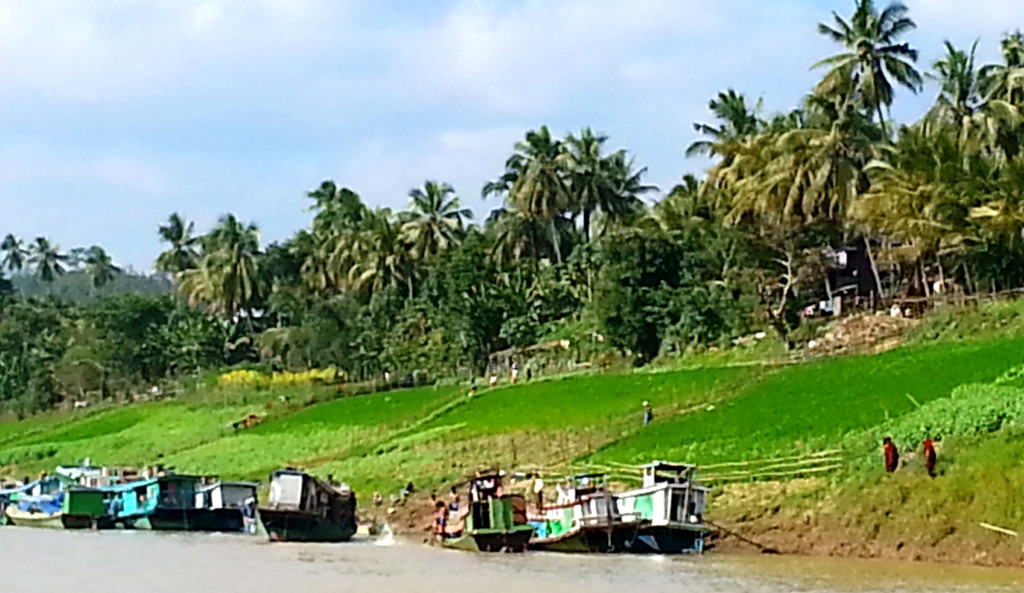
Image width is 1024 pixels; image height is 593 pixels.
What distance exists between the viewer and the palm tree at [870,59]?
258 feet

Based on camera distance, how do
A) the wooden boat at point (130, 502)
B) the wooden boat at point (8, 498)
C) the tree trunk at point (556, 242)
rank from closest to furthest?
the wooden boat at point (130, 502) < the wooden boat at point (8, 498) < the tree trunk at point (556, 242)

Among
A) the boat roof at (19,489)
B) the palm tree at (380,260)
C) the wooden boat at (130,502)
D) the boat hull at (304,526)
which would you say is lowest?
the boat hull at (304,526)

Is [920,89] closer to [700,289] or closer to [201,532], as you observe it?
[700,289]

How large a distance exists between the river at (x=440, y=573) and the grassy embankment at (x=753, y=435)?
69.4 inches

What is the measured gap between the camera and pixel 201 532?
47.9 m

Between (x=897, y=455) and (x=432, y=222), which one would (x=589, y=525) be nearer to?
(x=897, y=455)

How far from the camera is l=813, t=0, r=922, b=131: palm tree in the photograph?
7875cm

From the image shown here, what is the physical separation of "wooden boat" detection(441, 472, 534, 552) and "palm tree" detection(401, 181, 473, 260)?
65860 mm

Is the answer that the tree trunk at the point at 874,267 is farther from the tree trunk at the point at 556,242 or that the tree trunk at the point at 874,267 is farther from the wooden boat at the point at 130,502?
the wooden boat at the point at 130,502

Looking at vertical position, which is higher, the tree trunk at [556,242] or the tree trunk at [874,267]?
the tree trunk at [556,242]

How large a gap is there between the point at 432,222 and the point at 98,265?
61348mm

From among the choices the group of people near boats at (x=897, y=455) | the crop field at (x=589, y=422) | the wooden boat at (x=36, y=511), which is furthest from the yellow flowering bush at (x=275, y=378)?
the group of people near boats at (x=897, y=455)

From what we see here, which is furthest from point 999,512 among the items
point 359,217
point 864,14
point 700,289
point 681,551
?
point 359,217

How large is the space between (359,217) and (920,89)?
4557 centimetres
